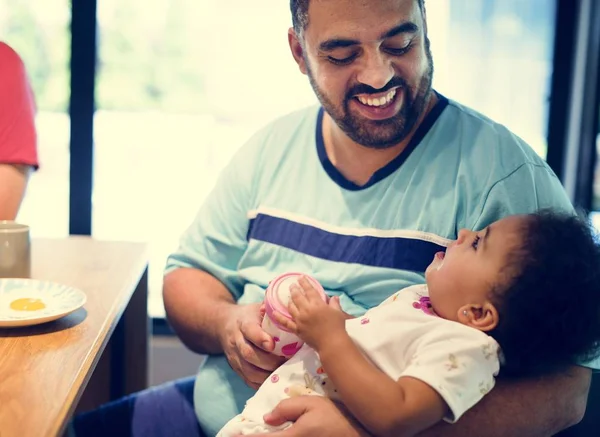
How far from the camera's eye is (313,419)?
44.9 inches

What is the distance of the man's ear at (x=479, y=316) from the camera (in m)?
1.13

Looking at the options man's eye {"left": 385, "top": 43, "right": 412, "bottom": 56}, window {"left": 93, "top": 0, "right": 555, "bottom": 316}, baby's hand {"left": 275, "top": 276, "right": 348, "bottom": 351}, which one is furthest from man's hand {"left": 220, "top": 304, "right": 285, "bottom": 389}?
window {"left": 93, "top": 0, "right": 555, "bottom": 316}

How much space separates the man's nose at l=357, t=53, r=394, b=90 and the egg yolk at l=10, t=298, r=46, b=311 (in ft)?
2.48

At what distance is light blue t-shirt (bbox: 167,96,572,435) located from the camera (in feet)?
4.56

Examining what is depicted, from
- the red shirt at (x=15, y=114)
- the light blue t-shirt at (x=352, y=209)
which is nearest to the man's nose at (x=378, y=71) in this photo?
the light blue t-shirt at (x=352, y=209)

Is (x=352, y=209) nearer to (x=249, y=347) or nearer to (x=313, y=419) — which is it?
(x=249, y=347)

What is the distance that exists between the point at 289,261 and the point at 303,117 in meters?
0.37

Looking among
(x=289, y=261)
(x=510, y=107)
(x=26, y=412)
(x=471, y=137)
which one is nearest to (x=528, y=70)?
(x=510, y=107)

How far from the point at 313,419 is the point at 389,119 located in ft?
2.07

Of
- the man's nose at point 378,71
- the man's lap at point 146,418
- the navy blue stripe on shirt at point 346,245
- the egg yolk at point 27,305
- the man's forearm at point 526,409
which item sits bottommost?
the man's lap at point 146,418

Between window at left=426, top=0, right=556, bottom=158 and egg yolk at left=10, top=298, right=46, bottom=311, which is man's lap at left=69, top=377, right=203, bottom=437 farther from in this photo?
window at left=426, top=0, right=556, bottom=158

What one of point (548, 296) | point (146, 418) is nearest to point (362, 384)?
point (548, 296)

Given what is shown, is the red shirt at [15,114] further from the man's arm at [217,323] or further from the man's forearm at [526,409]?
the man's forearm at [526,409]

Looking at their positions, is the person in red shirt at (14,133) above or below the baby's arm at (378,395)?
above
